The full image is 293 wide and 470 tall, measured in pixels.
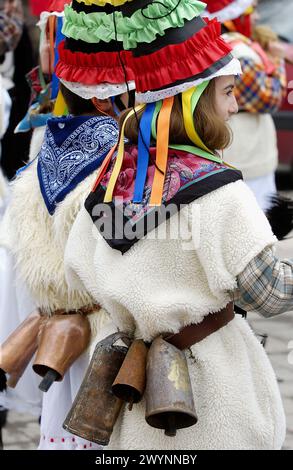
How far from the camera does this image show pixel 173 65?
238cm

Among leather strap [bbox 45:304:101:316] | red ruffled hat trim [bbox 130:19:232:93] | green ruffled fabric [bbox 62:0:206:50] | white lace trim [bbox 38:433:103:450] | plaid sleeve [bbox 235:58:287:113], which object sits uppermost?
green ruffled fabric [bbox 62:0:206:50]

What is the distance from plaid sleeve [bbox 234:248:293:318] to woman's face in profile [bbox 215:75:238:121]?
391 millimetres

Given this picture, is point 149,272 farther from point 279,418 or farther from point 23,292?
point 23,292

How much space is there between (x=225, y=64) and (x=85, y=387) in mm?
932

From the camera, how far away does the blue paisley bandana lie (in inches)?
113

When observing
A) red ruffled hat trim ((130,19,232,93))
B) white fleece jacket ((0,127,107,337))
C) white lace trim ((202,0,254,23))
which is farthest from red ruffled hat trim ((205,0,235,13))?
red ruffled hat trim ((130,19,232,93))

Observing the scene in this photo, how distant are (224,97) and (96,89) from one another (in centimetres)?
71

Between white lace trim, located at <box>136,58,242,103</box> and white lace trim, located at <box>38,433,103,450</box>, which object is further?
white lace trim, located at <box>38,433,103,450</box>

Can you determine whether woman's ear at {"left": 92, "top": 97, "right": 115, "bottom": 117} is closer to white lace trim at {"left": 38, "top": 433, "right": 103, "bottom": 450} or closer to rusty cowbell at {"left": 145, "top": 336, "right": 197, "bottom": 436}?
rusty cowbell at {"left": 145, "top": 336, "right": 197, "bottom": 436}

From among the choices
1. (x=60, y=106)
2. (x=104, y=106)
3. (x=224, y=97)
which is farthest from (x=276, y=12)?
(x=224, y=97)

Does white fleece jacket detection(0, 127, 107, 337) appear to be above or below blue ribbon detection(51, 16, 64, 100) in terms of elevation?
below

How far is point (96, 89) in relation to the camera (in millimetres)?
3010

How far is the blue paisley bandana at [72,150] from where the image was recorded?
113 inches
